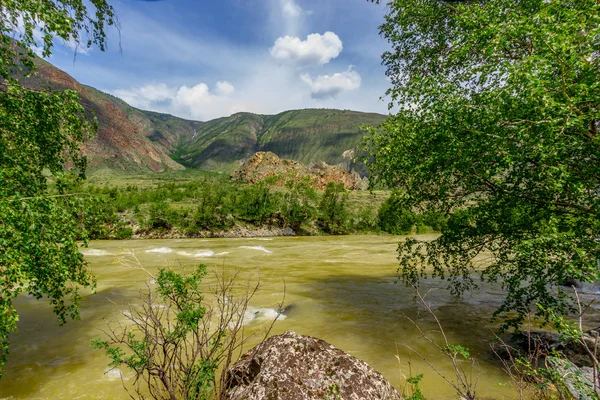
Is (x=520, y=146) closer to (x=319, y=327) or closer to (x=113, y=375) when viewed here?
(x=319, y=327)

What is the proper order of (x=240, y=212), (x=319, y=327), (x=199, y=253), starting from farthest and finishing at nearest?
(x=240, y=212)
(x=199, y=253)
(x=319, y=327)

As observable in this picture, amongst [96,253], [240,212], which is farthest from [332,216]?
[96,253]

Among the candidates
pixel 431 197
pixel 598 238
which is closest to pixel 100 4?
pixel 431 197

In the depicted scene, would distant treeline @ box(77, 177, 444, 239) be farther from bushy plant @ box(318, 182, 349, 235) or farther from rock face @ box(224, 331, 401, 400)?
rock face @ box(224, 331, 401, 400)

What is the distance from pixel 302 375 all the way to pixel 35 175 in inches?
289

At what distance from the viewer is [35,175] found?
22.7ft

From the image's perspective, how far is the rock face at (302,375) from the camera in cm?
432

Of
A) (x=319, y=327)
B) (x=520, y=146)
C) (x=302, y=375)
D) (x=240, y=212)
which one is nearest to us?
(x=302, y=375)

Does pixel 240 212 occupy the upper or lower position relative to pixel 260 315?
lower

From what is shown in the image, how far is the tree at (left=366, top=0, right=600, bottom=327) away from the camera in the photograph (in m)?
5.57

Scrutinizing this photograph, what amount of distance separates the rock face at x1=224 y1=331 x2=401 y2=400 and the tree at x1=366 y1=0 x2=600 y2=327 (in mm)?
3963

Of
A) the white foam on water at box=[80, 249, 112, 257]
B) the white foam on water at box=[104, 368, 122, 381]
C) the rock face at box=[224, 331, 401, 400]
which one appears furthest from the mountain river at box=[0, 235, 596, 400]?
the white foam on water at box=[80, 249, 112, 257]

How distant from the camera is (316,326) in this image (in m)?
9.88

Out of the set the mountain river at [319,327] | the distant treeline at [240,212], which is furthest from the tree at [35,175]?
the distant treeline at [240,212]
